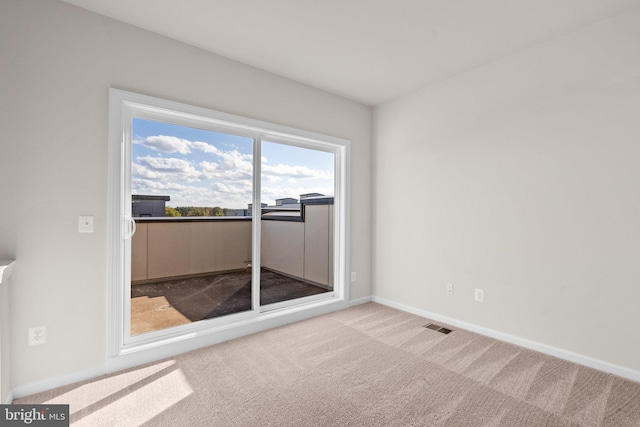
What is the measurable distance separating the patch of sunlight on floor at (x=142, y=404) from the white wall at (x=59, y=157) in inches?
19.8

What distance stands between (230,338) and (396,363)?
1515 millimetres

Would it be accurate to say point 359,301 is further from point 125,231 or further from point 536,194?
point 125,231

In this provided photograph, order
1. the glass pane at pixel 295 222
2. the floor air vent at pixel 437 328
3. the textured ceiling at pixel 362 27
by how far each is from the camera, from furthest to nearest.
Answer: the glass pane at pixel 295 222, the floor air vent at pixel 437 328, the textured ceiling at pixel 362 27

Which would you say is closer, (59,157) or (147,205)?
(59,157)

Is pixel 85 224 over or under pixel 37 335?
over

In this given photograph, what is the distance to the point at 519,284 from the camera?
2736 mm

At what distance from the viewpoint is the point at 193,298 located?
281 cm

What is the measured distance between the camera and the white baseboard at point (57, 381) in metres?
1.92

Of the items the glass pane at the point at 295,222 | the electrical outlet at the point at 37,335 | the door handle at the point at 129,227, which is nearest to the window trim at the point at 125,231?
the door handle at the point at 129,227

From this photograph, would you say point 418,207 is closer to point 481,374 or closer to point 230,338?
point 481,374

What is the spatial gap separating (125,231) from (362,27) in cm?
247

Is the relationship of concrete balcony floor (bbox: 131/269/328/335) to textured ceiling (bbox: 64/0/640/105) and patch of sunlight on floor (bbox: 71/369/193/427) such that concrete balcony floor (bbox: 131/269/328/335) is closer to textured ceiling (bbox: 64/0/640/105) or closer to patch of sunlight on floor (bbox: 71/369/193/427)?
patch of sunlight on floor (bbox: 71/369/193/427)

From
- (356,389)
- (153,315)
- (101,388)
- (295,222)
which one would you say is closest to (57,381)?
(101,388)

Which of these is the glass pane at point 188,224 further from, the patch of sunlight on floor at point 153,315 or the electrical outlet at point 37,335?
the electrical outlet at point 37,335
